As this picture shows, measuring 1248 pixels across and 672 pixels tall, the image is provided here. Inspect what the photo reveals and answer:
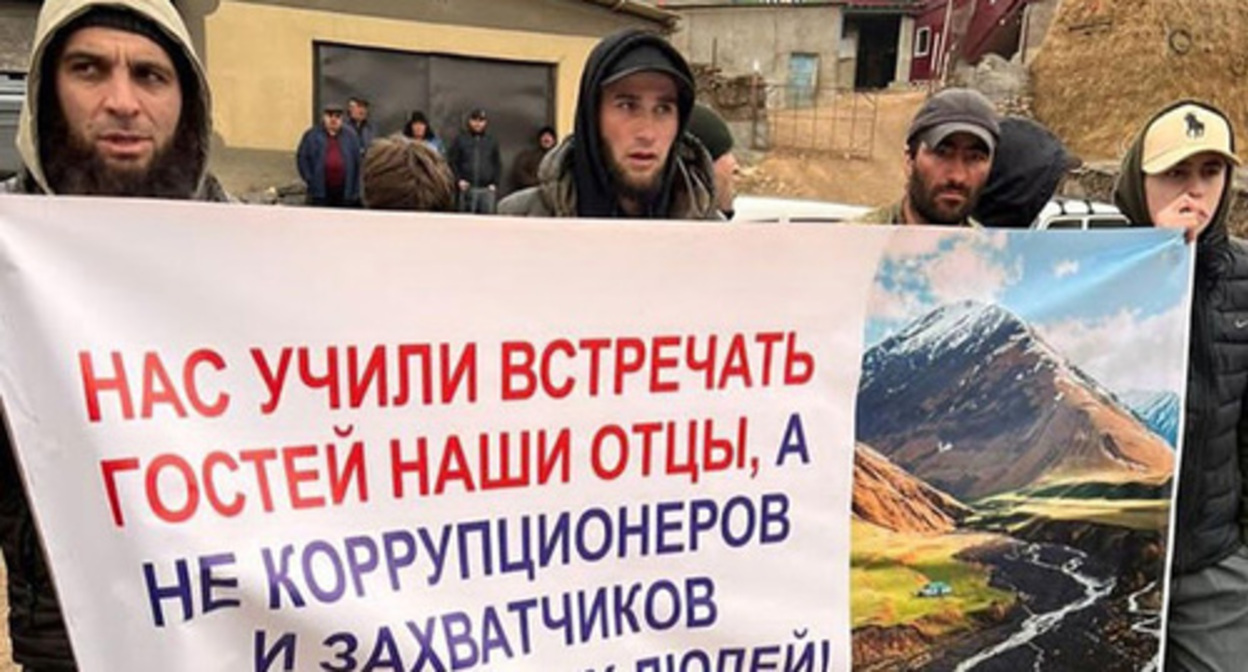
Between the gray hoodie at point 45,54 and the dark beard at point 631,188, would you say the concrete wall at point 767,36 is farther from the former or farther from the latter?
the gray hoodie at point 45,54

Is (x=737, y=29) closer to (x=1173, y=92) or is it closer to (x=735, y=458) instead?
(x=1173, y=92)

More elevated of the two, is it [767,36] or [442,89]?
→ [767,36]

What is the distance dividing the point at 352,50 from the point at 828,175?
11.8 metres

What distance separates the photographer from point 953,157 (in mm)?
2656

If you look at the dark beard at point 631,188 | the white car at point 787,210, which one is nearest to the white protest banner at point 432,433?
the dark beard at point 631,188

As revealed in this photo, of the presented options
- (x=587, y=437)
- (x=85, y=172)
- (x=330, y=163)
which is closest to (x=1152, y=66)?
(x=330, y=163)

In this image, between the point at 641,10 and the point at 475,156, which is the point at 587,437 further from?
the point at 641,10

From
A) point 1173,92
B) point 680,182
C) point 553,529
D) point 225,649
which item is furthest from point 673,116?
point 1173,92

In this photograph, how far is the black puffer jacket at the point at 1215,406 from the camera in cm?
226

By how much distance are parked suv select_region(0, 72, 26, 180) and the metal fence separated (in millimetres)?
17367

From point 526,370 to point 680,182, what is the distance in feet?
2.71

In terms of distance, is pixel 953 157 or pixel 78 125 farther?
pixel 953 157

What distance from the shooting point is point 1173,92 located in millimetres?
19375

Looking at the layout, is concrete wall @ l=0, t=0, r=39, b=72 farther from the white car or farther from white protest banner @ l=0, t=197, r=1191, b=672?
white protest banner @ l=0, t=197, r=1191, b=672
